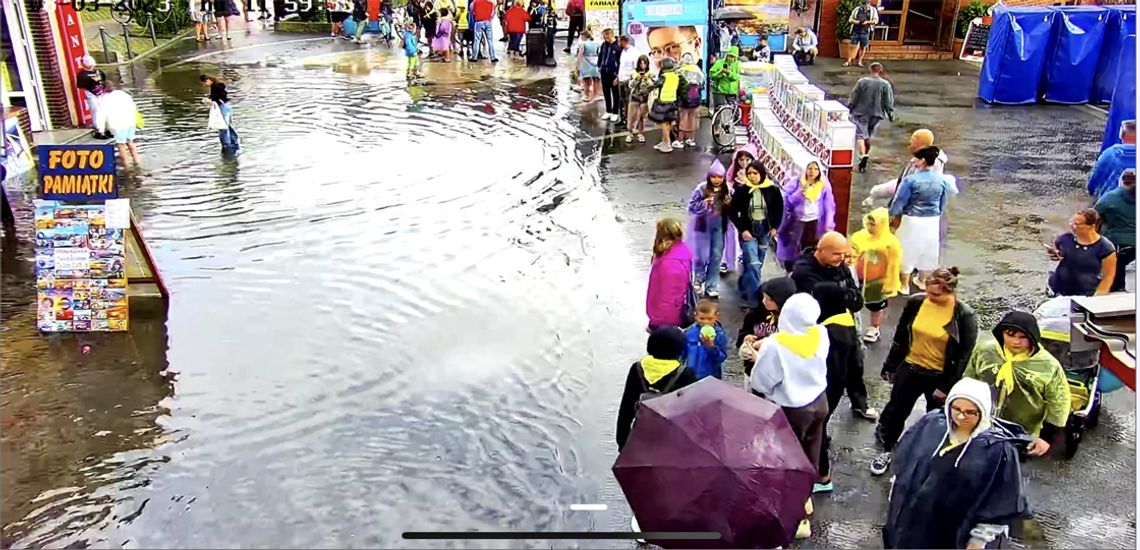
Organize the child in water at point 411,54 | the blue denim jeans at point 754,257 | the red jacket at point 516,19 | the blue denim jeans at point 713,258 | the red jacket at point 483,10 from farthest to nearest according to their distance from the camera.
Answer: the red jacket at point 516,19 < the red jacket at point 483,10 < the child in water at point 411,54 < the blue denim jeans at point 713,258 < the blue denim jeans at point 754,257

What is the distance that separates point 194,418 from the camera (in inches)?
286

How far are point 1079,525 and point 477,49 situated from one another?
69.6ft

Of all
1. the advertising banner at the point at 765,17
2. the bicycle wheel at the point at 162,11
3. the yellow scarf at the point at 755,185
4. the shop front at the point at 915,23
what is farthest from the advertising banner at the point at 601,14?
the bicycle wheel at the point at 162,11

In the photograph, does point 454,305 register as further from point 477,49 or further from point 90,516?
point 477,49

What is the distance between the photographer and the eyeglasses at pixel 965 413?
171 inches

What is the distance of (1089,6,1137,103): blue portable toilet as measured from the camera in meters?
18.3

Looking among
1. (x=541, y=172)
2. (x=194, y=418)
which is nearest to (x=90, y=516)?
(x=194, y=418)

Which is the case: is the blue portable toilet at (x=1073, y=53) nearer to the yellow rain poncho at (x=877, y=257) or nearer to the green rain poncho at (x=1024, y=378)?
the yellow rain poncho at (x=877, y=257)

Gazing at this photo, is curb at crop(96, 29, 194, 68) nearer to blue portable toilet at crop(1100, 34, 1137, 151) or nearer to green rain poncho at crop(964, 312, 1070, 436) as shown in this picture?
blue portable toilet at crop(1100, 34, 1137, 151)

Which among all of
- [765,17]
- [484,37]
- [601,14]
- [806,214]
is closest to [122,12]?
[484,37]

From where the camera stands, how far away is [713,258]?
9273mm

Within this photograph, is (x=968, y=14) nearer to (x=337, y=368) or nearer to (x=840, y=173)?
(x=840, y=173)

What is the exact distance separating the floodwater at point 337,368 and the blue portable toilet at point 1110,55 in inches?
464

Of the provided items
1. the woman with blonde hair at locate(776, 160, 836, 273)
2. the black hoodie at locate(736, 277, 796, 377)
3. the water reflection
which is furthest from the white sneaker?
the water reflection
